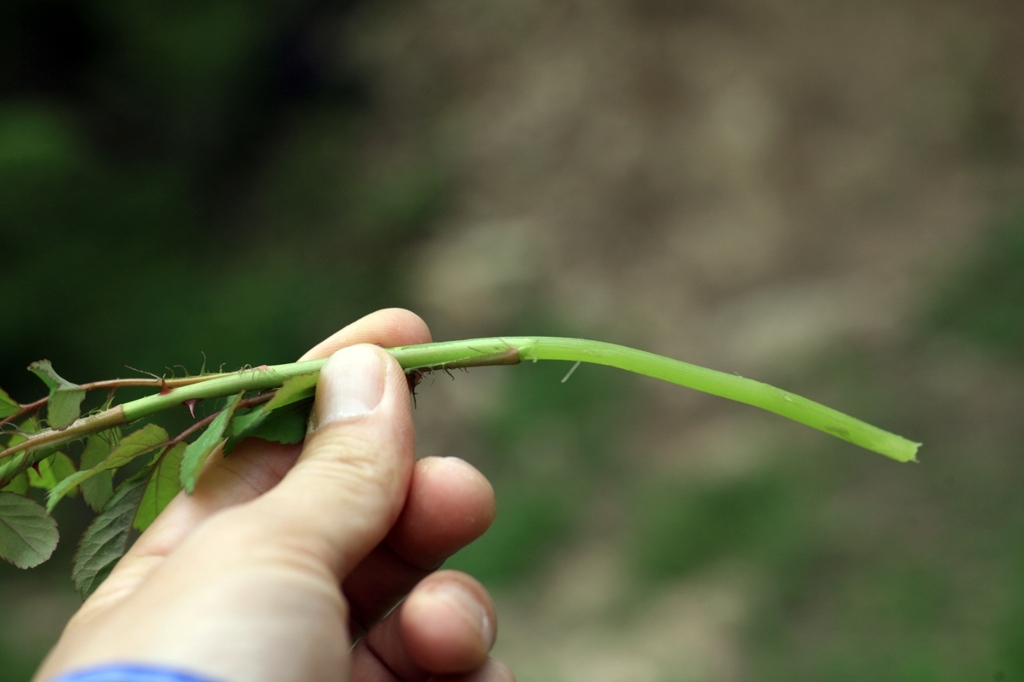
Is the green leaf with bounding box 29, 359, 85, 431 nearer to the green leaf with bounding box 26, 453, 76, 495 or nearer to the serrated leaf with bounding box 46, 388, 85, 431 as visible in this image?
the serrated leaf with bounding box 46, 388, 85, 431

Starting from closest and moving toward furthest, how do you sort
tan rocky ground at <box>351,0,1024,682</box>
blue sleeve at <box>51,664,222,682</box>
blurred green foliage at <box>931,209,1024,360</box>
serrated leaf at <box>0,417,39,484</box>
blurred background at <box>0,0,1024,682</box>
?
blue sleeve at <box>51,664,222,682</box>
serrated leaf at <box>0,417,39,484</box>
blurred background at <box>0,0,1024,682</box>
blurred green foliage at <box>931,209,1024,360</box>
tan rocky ground at <box>351,0,1024,682</box>

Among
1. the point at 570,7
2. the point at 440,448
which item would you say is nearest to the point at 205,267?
the point at 440,448

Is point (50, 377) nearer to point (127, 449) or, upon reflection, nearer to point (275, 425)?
point (127, 449)

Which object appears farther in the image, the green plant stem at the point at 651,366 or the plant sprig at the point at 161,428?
the green plant stem at the point at 651,366

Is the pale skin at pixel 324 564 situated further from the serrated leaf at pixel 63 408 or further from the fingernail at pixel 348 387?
the serrated leaf at pixel 63 408

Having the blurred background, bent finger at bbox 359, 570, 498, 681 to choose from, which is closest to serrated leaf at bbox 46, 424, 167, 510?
bent finger at bbox 359, 570, 498, 681

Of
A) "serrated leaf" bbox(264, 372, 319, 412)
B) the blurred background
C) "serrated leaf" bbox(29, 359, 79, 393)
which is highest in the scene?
"serrated leaf" bbox(264, 372, 319, 412)

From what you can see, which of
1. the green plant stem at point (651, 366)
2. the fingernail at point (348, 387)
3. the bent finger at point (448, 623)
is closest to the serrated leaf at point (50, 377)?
the fingernail at point (348, 387)
